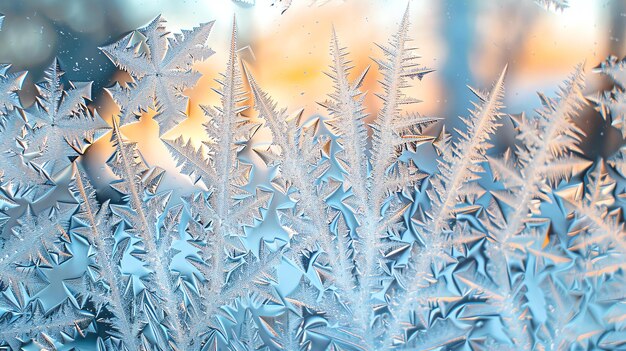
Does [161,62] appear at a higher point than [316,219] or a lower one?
higher

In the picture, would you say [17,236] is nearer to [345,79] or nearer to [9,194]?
[9,194]

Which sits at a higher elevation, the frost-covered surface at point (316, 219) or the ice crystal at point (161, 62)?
the ice crystal at point (161, 62)

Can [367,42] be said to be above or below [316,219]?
above

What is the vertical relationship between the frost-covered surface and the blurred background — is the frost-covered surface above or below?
below

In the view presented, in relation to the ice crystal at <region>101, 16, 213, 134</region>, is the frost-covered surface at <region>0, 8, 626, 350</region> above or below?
below

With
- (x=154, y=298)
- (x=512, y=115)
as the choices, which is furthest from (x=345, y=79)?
(x=154, y=298)
